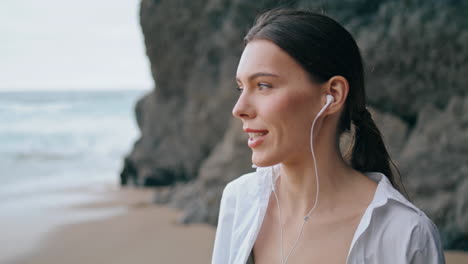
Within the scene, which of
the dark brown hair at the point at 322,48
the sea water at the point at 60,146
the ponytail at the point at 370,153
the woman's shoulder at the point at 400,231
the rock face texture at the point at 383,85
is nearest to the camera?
the woman's shoulder at the point at 400,231

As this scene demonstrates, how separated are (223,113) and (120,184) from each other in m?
3.26

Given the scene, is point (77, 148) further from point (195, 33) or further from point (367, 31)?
point (367, 31)

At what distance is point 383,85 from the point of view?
16.4 feet

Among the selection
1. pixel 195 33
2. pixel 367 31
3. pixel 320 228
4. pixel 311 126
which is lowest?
pixel 320 228

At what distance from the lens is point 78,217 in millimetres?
6750

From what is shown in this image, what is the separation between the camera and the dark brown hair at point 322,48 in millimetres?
1567

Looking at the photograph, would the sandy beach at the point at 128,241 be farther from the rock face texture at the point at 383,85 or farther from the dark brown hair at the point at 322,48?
the dark brown hair at the point at 322,48

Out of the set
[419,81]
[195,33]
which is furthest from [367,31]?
[195,33]

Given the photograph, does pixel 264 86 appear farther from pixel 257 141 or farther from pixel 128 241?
pixel 128 241

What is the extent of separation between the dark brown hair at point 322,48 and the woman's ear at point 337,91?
2cm

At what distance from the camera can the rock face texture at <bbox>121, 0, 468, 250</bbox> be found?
171 inches

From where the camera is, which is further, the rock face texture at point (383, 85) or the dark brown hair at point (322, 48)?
the rock face texture at point (383, 85)

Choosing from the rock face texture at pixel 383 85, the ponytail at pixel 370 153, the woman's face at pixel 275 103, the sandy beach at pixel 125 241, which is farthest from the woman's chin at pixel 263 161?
the sandy beach at pixel 125 241

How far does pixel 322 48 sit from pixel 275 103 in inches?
8.7
